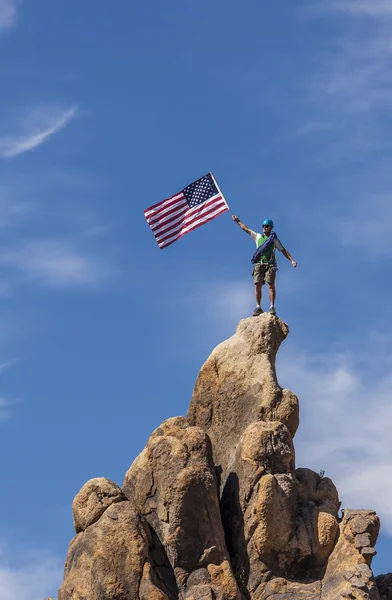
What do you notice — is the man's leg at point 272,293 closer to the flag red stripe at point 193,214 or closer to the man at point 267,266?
the man at point 267,266

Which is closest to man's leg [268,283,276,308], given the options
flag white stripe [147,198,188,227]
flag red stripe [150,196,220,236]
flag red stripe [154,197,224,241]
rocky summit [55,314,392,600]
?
flag red stripe [154,197,224,241]

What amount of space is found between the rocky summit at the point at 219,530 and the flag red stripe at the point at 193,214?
8122mm

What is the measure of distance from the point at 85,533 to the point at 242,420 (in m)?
6.44

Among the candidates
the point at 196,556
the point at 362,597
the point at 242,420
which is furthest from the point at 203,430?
the point at 362,597

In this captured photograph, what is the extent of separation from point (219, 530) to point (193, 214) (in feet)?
39.9

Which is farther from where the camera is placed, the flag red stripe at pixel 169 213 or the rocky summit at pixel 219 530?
the flag red stripe at pixel 169 213

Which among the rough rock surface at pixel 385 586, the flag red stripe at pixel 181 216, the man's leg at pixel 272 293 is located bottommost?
the rough rock surface at pixel 385 586

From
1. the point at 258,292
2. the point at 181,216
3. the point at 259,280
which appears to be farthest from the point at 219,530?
the point at 181,216

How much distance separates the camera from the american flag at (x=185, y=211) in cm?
5138

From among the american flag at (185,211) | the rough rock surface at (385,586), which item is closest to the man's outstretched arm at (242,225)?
the american flag at (185,211)

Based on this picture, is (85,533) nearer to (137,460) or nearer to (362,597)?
(137,460)

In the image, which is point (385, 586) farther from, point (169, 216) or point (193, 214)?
point (169, 216)

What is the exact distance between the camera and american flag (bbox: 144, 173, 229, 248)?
5138cm

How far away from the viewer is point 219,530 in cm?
4412
